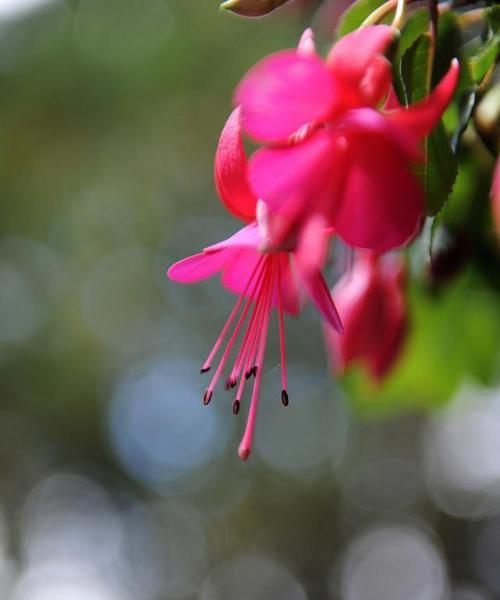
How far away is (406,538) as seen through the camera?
5469 millimetres

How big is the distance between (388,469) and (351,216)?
4943mm

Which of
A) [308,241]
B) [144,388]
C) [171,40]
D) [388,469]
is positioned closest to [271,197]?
[308,241]

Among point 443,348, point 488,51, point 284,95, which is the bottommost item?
point 443,348

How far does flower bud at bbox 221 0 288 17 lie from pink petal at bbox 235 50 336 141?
148mm

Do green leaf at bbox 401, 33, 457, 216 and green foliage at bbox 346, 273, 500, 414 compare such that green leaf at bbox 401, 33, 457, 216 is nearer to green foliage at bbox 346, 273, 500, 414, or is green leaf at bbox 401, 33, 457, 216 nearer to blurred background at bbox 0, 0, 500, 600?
green foliage at bbox 346, 273, 500, 414

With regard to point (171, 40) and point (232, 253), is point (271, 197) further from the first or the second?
point (171, 40)

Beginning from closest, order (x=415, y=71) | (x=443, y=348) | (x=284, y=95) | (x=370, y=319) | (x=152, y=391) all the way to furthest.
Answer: (x=284, y=95), (x=415, y=71), (x=370, y=319), (x=443, y=348), (x=152, y=391)

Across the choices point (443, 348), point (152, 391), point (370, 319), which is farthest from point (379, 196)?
point (152, 391)

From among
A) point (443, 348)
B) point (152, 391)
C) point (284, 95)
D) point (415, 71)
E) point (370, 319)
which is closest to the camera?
point (284, 95)

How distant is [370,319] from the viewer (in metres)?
0.77

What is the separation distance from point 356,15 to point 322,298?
0.20m

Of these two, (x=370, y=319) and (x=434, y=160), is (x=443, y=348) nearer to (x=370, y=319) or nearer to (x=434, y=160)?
(x=370, y=319)

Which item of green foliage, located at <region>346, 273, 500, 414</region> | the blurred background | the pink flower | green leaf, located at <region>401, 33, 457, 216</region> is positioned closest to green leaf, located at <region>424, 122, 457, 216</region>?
green leaf, located at <region>401, 33, 457, 216</region>

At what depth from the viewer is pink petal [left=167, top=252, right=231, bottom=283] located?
54cm
